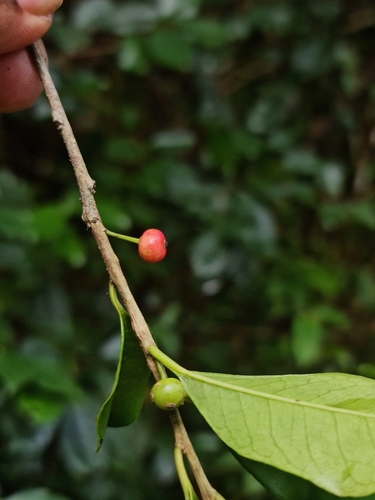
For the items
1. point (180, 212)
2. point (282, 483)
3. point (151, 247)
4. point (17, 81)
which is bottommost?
point (180, 212)

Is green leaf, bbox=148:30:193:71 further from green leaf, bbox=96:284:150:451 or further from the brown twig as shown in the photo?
green leaf, bbox=96:284:150:451

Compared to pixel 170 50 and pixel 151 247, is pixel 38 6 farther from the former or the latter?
pixel 170 50

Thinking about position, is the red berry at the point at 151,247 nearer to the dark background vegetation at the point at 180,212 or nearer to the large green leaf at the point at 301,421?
the large green leaf at the point at 301,421

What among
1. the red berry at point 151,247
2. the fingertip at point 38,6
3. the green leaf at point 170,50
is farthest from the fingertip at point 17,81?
the green leaf at point 170,50

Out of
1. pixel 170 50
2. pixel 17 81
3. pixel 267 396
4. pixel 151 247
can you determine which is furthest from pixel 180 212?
pixel 267 396

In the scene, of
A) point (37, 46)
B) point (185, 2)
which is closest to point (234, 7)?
point (185, 2)
